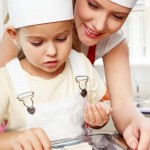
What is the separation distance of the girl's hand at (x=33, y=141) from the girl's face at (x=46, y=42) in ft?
0.61

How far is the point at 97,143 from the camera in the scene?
677mm

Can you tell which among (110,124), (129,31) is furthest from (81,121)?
(129,31)

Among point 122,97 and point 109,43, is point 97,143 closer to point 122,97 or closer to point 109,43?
point 122,97

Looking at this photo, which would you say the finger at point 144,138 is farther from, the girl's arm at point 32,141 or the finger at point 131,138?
the girl's arm at point 32,141

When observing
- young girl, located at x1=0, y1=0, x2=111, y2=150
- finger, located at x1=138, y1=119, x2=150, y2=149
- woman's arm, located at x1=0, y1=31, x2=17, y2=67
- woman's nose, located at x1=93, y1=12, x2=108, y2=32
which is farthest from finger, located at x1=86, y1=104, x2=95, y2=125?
woman's arm, located at x1=0, y1=31, x2=17, y2=67

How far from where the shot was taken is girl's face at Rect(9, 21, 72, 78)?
27.1 inches

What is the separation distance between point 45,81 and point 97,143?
0.71 feet

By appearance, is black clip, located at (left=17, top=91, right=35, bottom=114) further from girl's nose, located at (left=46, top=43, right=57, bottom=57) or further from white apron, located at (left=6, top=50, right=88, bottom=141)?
girl's nose, located at (left=46, top=43, right=57, bottom=57)

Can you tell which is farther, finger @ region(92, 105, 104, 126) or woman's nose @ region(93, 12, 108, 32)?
woman's nose @ region(93, 12, 108, 32)

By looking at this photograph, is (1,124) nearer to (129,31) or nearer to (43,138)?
(43,138)

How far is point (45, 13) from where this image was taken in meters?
0.69

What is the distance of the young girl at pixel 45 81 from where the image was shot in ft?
2.28

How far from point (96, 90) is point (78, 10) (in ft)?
0.73

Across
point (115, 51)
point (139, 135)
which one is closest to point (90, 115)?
point (139, 135)
